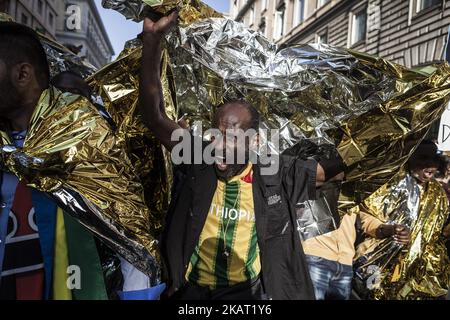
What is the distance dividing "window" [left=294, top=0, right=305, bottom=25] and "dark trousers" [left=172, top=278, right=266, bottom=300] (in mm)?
24495

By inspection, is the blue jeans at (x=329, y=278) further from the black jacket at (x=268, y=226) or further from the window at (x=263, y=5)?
the window at (x=263, y=5)

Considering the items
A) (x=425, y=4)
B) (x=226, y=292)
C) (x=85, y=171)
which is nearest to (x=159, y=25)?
(x=85, y=171)

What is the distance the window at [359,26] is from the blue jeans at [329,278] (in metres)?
15.2

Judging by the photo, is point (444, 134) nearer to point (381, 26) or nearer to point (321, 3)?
point (381, 26)

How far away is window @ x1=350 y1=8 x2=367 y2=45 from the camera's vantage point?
53.8ft

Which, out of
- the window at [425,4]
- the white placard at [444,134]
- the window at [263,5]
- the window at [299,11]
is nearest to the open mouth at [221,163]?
the white placard at [444,134]

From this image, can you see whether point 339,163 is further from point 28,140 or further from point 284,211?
point 28,140

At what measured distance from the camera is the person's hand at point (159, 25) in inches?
68.7

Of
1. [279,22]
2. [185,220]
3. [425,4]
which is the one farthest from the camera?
[279,22]

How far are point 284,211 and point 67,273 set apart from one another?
0.98m

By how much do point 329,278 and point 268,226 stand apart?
1.11 m

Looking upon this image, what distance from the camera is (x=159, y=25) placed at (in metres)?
1.75

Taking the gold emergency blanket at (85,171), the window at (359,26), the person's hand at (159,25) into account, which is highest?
the window at (359,26)
